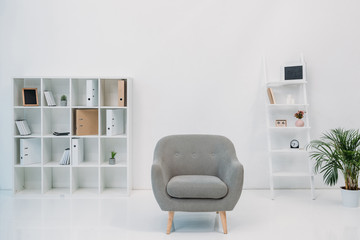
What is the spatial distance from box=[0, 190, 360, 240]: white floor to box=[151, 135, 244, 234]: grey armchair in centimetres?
28

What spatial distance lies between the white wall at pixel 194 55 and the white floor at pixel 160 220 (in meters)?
0.79

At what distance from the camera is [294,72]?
459 centimetres

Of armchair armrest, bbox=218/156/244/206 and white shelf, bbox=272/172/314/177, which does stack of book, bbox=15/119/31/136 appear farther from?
white shelf, bbox=272/172/314/177

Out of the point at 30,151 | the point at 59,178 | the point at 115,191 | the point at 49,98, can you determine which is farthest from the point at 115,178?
the point at 49,98

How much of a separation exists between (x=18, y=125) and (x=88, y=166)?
3.51ft

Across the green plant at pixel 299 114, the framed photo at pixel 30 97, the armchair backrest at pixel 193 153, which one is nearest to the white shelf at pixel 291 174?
the green plant at pixel 299 114

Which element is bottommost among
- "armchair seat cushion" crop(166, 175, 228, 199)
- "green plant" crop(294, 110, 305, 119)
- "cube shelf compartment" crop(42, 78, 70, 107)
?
"armchair seat cushion" crop(166, 175, 228, 199)

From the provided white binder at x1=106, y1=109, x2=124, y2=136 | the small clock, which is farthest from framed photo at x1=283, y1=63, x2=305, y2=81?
white binder at x1=106, y1=109, x2=124, y2=136

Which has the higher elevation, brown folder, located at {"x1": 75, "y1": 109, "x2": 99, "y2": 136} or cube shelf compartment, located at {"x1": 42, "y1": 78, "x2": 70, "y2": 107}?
cube shelf compartment, located at {"x1": 42, "y1": 78, "x2": 70, "y2": 107}

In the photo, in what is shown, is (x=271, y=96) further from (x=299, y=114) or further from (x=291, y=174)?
(x=291, y=174)

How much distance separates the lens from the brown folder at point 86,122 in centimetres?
442

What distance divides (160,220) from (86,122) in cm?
173

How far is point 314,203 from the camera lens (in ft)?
13.4

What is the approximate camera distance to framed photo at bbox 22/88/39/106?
4434 millimetres
